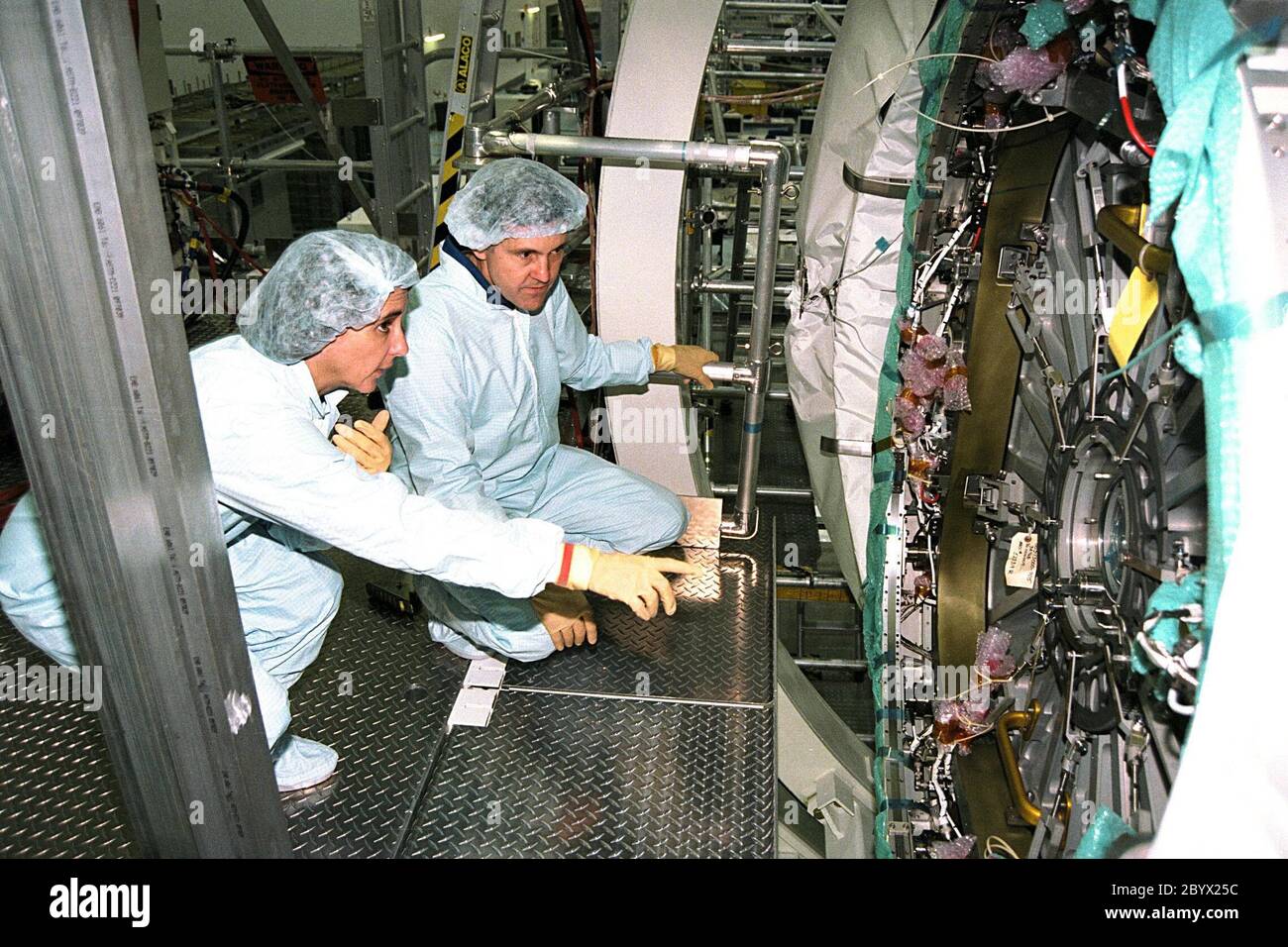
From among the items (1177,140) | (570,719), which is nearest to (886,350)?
(570,719)

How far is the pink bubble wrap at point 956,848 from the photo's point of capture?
2.77 m

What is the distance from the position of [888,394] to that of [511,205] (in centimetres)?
127

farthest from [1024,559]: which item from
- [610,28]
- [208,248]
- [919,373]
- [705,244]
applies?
[208,248]

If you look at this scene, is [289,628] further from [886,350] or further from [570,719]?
[886,350]

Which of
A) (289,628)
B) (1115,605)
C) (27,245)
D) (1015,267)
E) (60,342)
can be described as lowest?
(289,628)

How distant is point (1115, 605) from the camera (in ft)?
7.42

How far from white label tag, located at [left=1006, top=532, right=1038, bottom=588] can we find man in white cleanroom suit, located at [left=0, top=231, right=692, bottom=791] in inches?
41.9

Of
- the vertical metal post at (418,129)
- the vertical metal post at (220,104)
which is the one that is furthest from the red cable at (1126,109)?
the vertical metal post at (220,104)

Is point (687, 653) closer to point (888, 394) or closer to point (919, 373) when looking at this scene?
point (888, 394)

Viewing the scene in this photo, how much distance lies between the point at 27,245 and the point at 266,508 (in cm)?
95

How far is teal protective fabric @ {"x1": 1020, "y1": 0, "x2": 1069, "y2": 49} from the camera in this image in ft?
7.55

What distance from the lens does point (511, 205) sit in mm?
2721

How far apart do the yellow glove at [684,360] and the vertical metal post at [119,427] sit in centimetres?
214

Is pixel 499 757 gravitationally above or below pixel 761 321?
below
